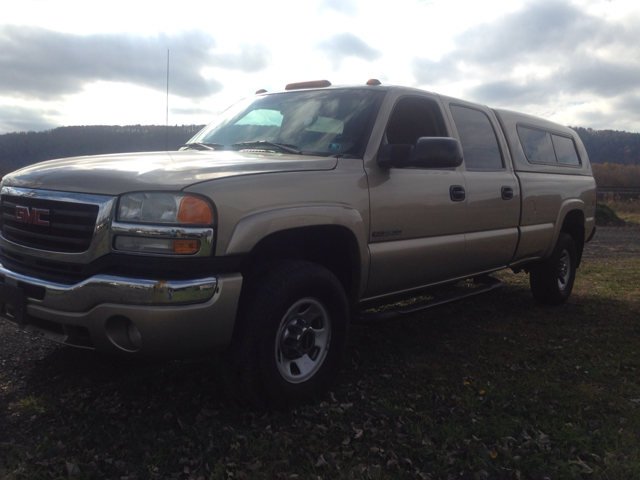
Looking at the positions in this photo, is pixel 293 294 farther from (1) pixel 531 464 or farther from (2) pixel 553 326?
(2) pixel 553 326

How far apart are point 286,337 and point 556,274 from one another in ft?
12.5

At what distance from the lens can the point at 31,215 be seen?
9.20 ft

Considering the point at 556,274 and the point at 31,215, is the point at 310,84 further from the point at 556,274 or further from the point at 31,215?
the point at 556,274

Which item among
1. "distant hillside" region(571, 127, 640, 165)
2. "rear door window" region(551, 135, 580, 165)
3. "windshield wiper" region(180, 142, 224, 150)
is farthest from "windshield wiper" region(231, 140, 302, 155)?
"distant hillside" region(571, 127, 640, 165)

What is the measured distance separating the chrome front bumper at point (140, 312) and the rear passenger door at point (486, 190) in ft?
7.46

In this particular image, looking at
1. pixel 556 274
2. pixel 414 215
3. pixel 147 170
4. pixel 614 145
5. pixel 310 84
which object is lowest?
pixel 556 274

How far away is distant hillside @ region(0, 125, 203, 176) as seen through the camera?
14.6 ft

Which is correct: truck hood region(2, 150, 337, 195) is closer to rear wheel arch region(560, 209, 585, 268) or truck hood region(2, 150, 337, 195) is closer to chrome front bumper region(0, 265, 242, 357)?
chrome front bumper region(0, 265, 242, 357)

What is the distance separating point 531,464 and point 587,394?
1.07 metres

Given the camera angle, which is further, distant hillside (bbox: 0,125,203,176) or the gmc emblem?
distant hillside (bbox: 0,125,203,176)

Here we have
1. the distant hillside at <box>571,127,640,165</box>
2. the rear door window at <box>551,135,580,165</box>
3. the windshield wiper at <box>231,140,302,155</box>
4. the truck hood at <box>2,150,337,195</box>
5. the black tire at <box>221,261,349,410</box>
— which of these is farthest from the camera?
the distant hillside at <box>571,127,640,165</box>

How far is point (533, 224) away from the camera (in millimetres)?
5039

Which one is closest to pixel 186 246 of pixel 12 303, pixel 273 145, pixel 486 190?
pixel 12 303

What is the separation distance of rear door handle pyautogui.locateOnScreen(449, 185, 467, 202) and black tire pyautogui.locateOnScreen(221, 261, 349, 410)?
1328mm
